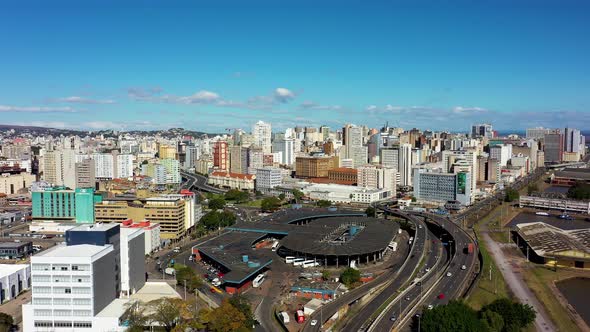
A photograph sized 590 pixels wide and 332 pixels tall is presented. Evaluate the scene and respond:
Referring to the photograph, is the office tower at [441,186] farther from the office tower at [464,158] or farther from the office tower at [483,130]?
the office tower at [483,130]

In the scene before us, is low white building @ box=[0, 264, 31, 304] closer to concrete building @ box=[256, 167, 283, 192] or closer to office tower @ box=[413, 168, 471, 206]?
concrete building @ box=[256, 167, 283, 192]

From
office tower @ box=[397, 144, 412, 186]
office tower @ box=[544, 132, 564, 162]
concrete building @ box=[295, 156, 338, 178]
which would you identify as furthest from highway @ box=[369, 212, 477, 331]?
office tower @ box=[544, 132, 564, 162]

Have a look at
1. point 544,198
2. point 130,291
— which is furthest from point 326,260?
point 544,198

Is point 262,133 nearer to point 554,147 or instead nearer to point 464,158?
point 464,158

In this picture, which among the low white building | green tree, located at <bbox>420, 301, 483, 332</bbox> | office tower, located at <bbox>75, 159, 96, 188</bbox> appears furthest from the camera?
office tower, located at <bbox>75, 159, 96, 188</bbox>

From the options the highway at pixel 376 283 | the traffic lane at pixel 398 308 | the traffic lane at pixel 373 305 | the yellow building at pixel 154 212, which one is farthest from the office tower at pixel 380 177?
the traffic lane at pixel 398 308

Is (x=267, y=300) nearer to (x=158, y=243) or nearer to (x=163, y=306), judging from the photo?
(x=163, y=306)
